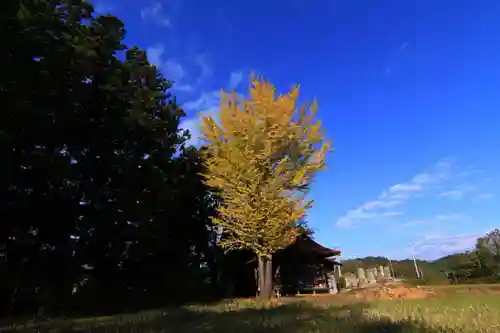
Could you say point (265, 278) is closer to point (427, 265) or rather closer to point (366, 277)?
point (366, 277)

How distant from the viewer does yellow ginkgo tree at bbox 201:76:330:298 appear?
17797mm

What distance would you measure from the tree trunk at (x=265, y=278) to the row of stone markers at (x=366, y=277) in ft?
51.8

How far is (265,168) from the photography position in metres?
18.4

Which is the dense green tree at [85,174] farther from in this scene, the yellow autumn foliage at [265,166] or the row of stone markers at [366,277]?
the row of stone markers at [366,277]

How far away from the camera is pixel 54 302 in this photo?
53.7 feet

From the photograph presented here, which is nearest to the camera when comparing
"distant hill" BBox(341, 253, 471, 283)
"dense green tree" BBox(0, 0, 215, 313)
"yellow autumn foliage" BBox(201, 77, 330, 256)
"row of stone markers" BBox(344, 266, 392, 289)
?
"dense green tree" BBox(0, 0, 215, 313)

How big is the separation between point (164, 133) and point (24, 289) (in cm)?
962

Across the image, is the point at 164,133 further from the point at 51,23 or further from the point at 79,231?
Result: the point at 51,23

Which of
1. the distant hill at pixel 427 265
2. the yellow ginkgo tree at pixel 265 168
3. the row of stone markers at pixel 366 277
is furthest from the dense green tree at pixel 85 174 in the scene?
the distant hill at pixel 427 265

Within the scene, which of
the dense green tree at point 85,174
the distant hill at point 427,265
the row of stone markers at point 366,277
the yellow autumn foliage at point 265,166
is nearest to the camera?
the dense green tree at point 85,174

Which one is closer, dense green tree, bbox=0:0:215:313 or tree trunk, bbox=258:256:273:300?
dense green tree, bbox=0:0:215:313

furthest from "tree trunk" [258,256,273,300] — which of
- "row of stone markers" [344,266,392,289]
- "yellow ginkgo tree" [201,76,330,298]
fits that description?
"row of stone markers" [344,266,392,289]

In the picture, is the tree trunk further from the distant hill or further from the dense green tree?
the distant hill

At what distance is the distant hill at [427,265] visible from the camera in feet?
95.8
